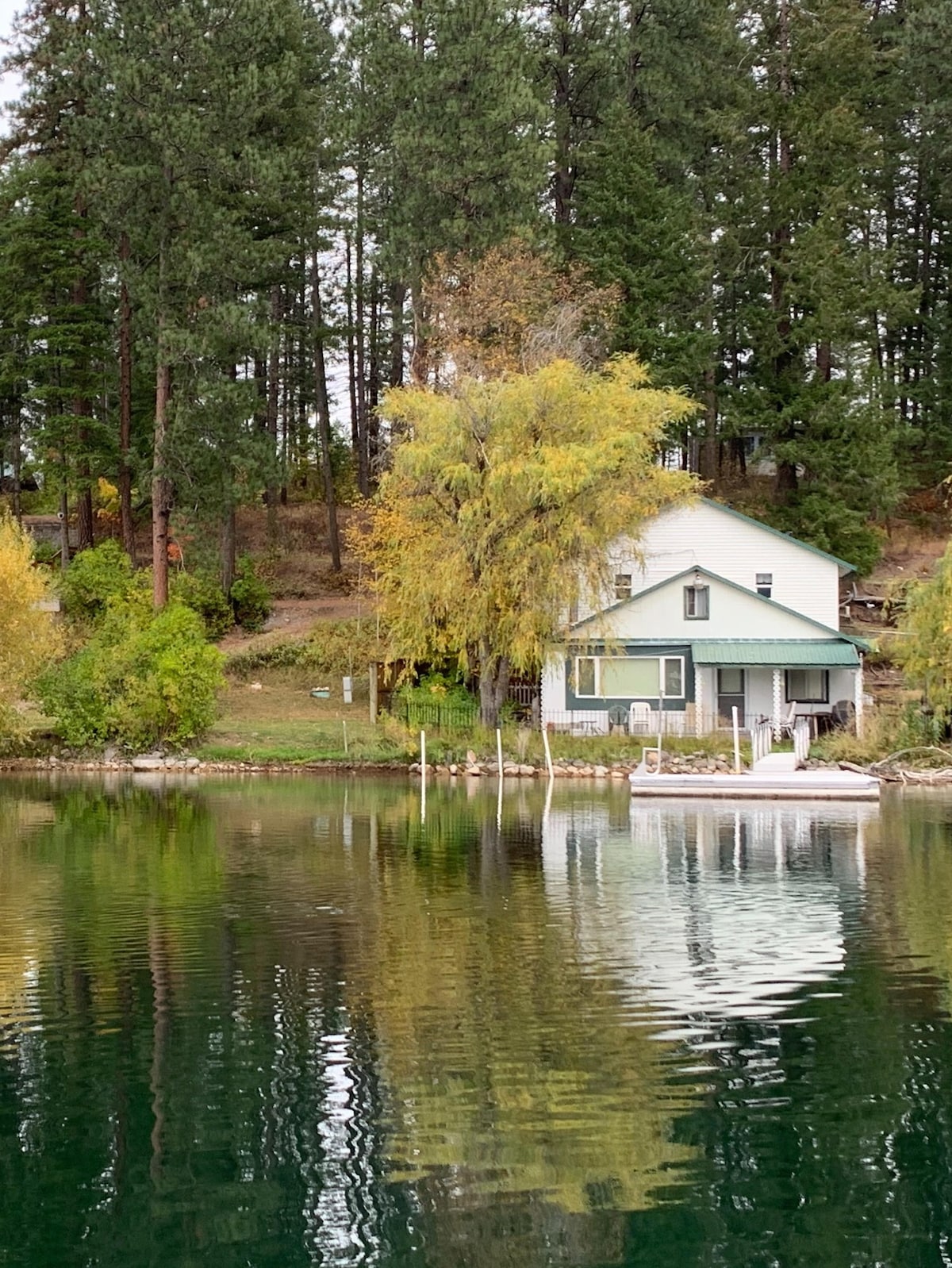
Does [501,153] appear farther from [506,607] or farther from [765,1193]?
[765,1193]

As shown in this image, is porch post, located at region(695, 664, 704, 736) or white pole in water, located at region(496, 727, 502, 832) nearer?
white pole in water, located at region(496, 727, 502, 832)

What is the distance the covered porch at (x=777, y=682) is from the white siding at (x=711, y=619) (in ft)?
1.17

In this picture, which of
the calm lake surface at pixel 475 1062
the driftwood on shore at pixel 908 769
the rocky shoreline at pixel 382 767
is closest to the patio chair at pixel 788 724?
the rocky shoreline at pixel 382 767

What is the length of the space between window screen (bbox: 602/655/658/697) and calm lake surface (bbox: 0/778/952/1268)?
21023mm

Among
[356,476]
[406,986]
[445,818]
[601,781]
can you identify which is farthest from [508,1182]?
[356,476]

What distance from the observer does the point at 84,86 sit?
44.8 m

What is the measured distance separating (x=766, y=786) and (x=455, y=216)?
76.3 feet

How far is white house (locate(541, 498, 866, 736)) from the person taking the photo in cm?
4466

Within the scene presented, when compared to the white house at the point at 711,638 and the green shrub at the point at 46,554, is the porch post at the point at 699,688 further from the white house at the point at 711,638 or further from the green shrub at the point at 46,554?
the green shrub at the point at 46,554

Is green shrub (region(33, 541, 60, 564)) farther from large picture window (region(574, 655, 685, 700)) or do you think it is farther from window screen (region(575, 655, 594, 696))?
large picture window (region(574, 655, 685, 700))

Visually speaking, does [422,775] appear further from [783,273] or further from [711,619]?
[783,273]

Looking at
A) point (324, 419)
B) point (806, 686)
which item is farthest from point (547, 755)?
point (324, 419)

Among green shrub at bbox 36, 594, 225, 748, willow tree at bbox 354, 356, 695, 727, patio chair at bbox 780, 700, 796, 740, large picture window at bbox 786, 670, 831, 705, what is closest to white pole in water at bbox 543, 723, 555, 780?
willow tree at bbox 354, 356, 695, 727

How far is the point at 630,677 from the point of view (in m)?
46.2
